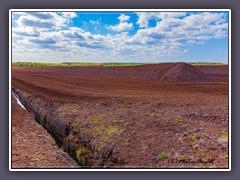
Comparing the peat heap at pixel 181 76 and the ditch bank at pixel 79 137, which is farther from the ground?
the peat heap at pixel 181 76

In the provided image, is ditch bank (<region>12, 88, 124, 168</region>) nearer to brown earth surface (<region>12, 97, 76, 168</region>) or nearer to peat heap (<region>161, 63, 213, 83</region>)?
brown earth surface (<region>12, 97, 76, 168</region>)

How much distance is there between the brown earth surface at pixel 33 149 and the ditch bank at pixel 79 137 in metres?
0.32

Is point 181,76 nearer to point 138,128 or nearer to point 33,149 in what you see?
point 138,128

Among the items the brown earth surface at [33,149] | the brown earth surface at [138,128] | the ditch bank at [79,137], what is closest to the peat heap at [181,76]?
the brown earth surface at [138,128]

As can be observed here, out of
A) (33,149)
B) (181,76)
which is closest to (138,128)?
(33,149)

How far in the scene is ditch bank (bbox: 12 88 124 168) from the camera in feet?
19.2

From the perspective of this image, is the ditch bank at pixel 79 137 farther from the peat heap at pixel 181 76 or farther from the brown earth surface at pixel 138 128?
the peat heap at pixel 181 76

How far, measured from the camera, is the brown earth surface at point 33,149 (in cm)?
545

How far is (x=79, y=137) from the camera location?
6.80 m

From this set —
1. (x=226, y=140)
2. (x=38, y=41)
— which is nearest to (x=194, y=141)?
(x=226, y=140)

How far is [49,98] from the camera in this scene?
420 inches
